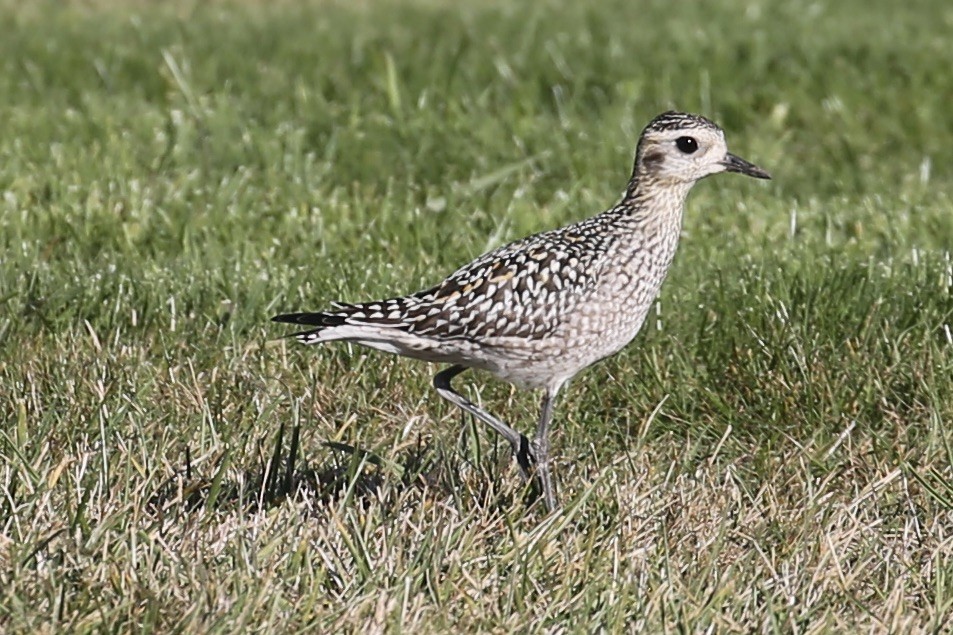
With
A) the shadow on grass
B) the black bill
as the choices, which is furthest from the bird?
the black bill

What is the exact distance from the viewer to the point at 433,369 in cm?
625

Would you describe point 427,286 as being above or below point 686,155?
below

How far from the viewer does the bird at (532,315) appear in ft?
16.9

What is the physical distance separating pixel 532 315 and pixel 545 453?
16.6 inches

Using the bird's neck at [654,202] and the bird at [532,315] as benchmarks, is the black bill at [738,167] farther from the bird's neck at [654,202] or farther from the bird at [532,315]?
the bird at [532,315]

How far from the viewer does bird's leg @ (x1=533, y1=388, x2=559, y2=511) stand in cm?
510

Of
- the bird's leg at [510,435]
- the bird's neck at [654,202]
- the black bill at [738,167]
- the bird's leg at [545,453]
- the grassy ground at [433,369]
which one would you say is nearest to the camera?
the grassy ground at [433,369]

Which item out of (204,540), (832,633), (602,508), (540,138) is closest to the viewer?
(832,633)

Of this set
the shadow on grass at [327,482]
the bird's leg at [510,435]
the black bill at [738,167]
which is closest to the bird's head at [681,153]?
the black bill at [738,167]

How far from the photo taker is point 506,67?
1019 cm

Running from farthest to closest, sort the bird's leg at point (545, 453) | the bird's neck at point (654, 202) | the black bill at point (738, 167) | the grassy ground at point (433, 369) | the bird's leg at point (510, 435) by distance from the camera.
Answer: the black bill at point (738, 167) → the bird's neck at point (654, 202) → the bird's leg at point (510, 435) → the bird's leg at point (545, 453) → the grassy ground at point (433, 369)

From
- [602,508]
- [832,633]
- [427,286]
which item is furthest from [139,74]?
[832,633]

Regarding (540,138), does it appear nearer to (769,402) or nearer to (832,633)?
(769,402)

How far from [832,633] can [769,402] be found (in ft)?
5.63
